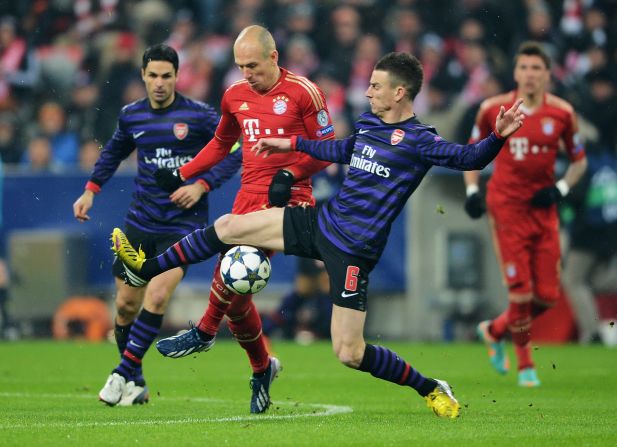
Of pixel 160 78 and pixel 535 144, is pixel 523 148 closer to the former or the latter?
pixel 535 144

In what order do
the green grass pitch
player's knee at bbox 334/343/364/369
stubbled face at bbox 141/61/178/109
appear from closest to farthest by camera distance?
1. the green grass pitch
2. player's knee at bbox 334/343/364/369
3. stubbled face at bbox 141/61/178/109

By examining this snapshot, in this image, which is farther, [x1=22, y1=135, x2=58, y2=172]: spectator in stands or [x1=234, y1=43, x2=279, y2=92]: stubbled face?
[x1=22, y1=135, x2=58, y2=172]: spectator in stands

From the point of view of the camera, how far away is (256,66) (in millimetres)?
8117

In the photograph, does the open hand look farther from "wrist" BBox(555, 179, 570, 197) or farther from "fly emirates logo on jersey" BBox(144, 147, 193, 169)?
"wrist" BBox(555, 179, 570, 197)

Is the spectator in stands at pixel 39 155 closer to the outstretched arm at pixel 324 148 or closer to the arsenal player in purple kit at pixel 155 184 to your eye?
the arsenal player in purple kit at pixel 155 184

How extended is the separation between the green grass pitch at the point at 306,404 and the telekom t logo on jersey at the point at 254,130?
1.76 m

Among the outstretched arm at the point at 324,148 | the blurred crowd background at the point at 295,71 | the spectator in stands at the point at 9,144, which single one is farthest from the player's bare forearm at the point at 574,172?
the spectator in stands at the point at 9,144

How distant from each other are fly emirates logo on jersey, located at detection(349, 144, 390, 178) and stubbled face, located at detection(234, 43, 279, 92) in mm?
895

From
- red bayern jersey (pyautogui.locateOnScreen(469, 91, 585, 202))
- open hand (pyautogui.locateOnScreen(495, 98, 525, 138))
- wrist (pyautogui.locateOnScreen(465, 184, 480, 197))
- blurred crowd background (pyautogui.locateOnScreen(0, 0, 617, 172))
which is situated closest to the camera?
open hand (pyautogui.locateOnScreen(495, 98, 525, 138))

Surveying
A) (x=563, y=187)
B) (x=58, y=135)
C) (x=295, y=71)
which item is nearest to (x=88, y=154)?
(x=58, y=135)

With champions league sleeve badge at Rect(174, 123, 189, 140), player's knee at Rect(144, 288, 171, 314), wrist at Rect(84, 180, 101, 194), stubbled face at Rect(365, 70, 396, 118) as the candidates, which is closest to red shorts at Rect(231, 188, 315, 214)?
stubbled face at Rect(365, 70, 396, 118)

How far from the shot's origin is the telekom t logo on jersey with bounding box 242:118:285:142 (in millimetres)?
8297

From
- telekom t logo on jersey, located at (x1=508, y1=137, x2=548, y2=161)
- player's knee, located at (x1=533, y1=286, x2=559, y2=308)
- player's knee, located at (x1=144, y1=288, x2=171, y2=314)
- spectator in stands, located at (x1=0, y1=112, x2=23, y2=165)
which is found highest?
telekom t logo on jersey, located at (x1=508, y1=137, x2=548, y2=161)

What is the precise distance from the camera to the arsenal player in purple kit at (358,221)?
24.9 ft
